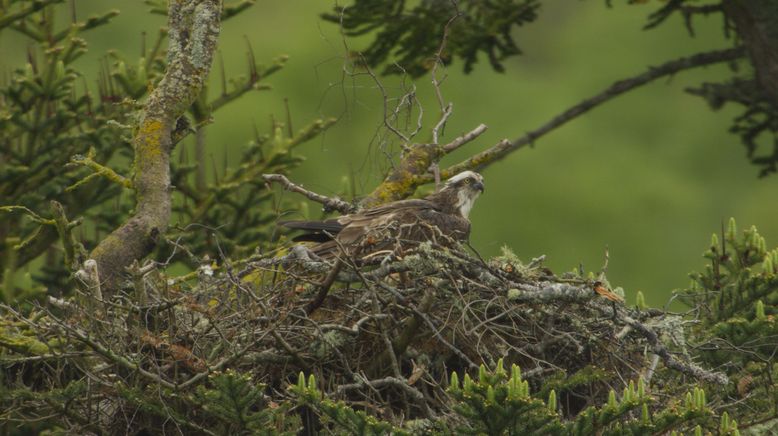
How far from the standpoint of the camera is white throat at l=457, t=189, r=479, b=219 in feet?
29.1

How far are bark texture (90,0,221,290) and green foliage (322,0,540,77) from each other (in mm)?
2836

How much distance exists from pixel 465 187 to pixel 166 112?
242 cm

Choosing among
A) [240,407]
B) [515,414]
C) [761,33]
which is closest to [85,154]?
[240,407]

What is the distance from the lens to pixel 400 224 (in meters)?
7.54

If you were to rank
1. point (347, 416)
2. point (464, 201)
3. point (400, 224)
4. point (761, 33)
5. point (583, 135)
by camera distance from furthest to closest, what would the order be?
point (583, 135), point (761, 33), point (464, 201), point (400, 224), point (347, 416)

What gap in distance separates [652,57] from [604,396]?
30.9 m

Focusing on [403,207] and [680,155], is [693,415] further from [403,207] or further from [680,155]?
[680,155]

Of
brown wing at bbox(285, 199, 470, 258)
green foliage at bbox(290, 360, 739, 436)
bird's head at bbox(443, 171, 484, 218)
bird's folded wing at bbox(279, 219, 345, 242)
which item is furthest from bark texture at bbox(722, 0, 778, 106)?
green foliage at bbox(290, 360, 739, 436)

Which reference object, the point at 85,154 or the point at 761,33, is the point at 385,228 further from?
the point at 761,33

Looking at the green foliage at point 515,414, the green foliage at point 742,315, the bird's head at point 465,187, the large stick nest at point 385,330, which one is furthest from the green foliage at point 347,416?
the bird's head at point 465,187

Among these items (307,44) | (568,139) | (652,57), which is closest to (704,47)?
(652,57)

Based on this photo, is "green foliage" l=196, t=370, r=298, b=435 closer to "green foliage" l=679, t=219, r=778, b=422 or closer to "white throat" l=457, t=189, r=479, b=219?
"green foliage" l=679, t=219, r=778, b=422

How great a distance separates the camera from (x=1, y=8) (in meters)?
10.1

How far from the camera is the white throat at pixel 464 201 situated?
8867 millimetres
